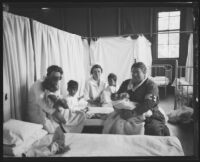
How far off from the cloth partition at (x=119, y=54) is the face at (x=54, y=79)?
0.29 metres

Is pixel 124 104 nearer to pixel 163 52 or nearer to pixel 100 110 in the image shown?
pixel 100 110

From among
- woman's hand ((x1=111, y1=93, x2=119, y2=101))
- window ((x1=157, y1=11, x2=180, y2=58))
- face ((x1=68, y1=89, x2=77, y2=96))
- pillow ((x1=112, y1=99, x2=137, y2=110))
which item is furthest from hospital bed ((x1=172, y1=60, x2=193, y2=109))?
face ((x1=68, y1=89, x2=77, y2=96))

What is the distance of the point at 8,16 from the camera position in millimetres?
1492

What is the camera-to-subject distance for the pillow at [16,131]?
4.66ft

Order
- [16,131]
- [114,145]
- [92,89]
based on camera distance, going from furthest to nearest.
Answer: [92,89] → [114,145] → [16,131]

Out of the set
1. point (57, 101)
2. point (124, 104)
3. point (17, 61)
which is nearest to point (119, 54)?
point (124, 104)

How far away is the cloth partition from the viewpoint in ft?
5.27

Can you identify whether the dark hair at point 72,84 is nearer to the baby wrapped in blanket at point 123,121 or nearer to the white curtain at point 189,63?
the baby wrapped in blanket at point 123,121

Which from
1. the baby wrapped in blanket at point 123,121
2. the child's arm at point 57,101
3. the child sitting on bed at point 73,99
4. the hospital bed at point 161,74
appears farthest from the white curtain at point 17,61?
the hospital bed at point 161,74

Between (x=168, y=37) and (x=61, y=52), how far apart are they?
2.84 feet

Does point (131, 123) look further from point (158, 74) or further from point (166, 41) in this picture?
point (166, 41)

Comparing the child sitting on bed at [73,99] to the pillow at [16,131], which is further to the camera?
the child sitting on bed at [73,99]

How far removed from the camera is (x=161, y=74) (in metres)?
1.60
